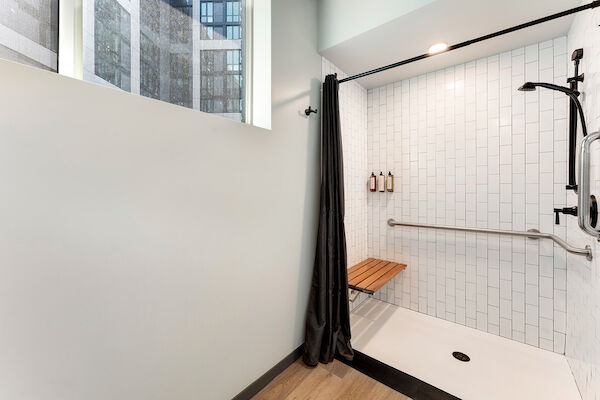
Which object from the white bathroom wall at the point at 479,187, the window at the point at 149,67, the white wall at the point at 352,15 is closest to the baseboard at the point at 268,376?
the white bathroom wall at the point at 479,187

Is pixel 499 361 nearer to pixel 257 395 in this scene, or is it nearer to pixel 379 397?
pixel 379 397

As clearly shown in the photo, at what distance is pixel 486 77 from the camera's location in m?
2.03

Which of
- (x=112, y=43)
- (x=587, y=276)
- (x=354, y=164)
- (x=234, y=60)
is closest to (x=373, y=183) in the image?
(x=354, y=164)

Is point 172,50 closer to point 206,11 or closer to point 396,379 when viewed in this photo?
point 206,11

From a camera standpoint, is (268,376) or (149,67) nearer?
(149,67)

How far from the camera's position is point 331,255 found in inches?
71.4

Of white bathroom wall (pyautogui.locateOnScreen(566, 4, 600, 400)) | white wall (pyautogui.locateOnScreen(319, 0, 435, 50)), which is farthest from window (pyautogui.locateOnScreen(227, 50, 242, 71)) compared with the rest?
white bathroom wall (pyautogui.locateOnScreen(566, 4, 600, 400))

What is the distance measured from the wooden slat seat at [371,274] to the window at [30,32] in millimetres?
2146

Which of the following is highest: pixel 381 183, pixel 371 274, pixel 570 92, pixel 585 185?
pixel 570 92

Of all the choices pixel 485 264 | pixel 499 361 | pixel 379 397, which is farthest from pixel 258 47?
pixel 499 361

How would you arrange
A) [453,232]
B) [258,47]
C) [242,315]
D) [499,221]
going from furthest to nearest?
[453,232], [499,221], [258,47], [242,315]

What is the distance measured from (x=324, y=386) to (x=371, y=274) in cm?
96

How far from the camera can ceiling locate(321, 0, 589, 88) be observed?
1470 millimetres

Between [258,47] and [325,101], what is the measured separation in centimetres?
60
